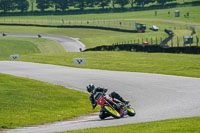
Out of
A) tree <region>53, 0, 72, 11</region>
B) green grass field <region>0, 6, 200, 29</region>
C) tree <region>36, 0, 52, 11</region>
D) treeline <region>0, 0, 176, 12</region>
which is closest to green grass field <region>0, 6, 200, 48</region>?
green grass field <region>0, 6, 200, 29</region>

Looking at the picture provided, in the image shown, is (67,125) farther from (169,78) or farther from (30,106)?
(169,78)

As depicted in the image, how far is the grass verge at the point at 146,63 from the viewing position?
34312 mm

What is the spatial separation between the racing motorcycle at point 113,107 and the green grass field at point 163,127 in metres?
2.34

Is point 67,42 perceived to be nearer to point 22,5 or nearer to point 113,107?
point 22,5

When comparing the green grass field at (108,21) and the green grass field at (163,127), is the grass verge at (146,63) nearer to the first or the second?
the green grass field at (163,127)

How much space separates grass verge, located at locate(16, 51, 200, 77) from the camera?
34312 mm

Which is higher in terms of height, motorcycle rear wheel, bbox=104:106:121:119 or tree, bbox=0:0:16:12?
motorcycle rear wheel, bbox=104:106:121:119

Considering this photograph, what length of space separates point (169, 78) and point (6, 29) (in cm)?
8953

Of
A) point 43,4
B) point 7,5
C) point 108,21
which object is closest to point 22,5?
point 7,5

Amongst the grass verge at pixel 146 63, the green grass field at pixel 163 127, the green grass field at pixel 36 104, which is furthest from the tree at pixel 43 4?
the green grass field at pixel 163 127

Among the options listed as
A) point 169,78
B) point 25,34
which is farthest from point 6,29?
point 169,78

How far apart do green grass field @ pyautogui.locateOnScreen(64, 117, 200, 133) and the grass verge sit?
1605 cm

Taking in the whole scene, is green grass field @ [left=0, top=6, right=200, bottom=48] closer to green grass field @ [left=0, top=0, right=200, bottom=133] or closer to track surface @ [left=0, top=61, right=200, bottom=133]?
green grass field @ [left=0, top=0, right=200, bottom=133]

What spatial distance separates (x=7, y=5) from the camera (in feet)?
463
